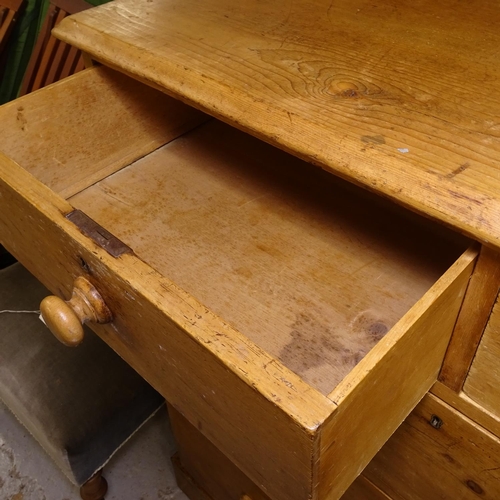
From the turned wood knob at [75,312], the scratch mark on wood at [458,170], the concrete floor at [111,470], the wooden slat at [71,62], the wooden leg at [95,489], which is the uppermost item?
the scratch mark on wood at [458,170]

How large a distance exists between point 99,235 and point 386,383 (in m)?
0.27

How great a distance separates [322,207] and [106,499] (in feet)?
2.62

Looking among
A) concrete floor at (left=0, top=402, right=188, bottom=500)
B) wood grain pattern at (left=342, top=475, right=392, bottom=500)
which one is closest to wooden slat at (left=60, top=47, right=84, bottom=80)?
concrete floor at (left=0, top=402, right=188, bottom=500)

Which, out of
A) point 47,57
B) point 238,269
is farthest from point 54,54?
point 238,269

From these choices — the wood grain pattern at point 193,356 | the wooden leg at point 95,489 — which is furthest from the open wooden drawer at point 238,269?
the wooden leg at point 95,489

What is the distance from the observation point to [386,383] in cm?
41

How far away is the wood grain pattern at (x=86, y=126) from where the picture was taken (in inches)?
28.2

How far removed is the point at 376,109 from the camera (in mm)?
495

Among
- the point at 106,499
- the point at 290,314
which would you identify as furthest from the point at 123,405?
the point at 290,314

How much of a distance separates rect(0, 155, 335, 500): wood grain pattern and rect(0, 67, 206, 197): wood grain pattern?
6.8 inches

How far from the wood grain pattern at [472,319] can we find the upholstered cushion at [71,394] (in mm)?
568

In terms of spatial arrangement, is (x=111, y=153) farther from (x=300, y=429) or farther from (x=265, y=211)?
(x=300, y=429)

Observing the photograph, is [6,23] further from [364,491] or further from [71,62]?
[364,491]

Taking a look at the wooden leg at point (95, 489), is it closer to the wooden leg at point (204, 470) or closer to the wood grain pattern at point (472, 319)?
the wooden leg at point (204, 470)
